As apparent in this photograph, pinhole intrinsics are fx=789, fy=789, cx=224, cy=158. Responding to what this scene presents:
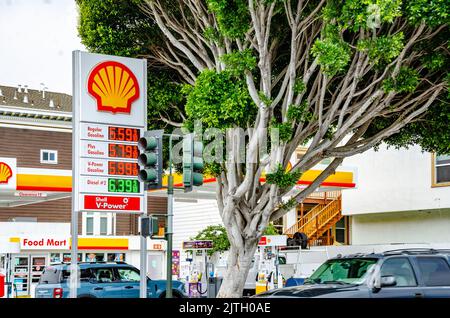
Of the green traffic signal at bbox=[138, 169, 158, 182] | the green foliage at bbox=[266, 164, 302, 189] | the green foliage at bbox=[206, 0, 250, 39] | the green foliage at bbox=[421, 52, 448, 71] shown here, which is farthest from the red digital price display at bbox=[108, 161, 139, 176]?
the green foliage at bbox=[421, 52, 448, 71]

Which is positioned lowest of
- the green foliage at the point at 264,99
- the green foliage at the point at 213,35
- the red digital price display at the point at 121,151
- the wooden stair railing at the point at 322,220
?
the wooden stair railing at the point at 322,220

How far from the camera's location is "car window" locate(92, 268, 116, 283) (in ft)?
77.5

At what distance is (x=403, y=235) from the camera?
38094 millimetres

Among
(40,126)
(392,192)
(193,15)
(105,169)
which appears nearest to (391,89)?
(193,15)

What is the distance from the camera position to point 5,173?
112 feet

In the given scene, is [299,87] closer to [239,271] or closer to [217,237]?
[239,271]

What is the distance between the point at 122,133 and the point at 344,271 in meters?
7.41

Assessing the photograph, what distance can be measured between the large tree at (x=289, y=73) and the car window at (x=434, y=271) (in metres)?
6.15

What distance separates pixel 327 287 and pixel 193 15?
11372 mm

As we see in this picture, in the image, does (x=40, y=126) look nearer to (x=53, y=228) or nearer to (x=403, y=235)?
(x=53, y=228)

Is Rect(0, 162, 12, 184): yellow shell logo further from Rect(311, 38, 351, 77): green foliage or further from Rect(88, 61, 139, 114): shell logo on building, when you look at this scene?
Rect(311, 38, 351, 77): green foliage

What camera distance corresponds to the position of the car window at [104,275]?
77.5 feet

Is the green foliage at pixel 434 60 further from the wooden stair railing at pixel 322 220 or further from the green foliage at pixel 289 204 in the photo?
the wooden stair railing at pixel 322 220

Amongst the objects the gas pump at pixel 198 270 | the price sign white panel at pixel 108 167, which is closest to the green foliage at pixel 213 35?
the price sign white panel at pixel 108 167
